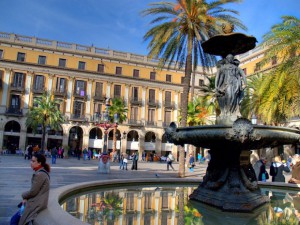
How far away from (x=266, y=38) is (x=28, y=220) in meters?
12.4

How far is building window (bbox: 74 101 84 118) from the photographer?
156ft

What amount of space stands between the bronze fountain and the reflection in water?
0.27m

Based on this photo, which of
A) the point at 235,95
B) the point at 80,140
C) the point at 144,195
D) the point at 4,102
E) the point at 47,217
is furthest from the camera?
the point at 80,140

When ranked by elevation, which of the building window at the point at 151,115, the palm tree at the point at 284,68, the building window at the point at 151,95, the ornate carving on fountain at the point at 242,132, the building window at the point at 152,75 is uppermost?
the building window at the point at 152,75

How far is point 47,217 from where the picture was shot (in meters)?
3.77

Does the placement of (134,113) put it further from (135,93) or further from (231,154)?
(231,154)

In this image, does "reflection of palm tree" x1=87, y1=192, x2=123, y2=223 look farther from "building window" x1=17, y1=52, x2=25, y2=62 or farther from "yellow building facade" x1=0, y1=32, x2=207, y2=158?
"building window" x1=17, y1=52, x2=25, y2=62

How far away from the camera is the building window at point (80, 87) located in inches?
1864


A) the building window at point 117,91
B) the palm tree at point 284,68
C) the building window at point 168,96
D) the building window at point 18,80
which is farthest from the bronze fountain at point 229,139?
the building window at point 168,96

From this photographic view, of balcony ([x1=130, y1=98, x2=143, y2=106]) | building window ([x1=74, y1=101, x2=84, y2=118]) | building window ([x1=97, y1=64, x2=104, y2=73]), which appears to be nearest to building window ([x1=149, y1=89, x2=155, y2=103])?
balcony ([x1=130, y1=98, x2=143, y2=106])

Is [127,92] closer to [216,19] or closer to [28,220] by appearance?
[216,19]

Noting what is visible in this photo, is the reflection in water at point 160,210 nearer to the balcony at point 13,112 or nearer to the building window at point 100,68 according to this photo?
the balcony at point 13,112

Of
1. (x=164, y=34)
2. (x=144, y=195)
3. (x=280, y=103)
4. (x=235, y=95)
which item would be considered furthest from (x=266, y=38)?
(x=144, y=195)

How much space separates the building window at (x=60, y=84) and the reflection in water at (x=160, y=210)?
A: 1632 inches
